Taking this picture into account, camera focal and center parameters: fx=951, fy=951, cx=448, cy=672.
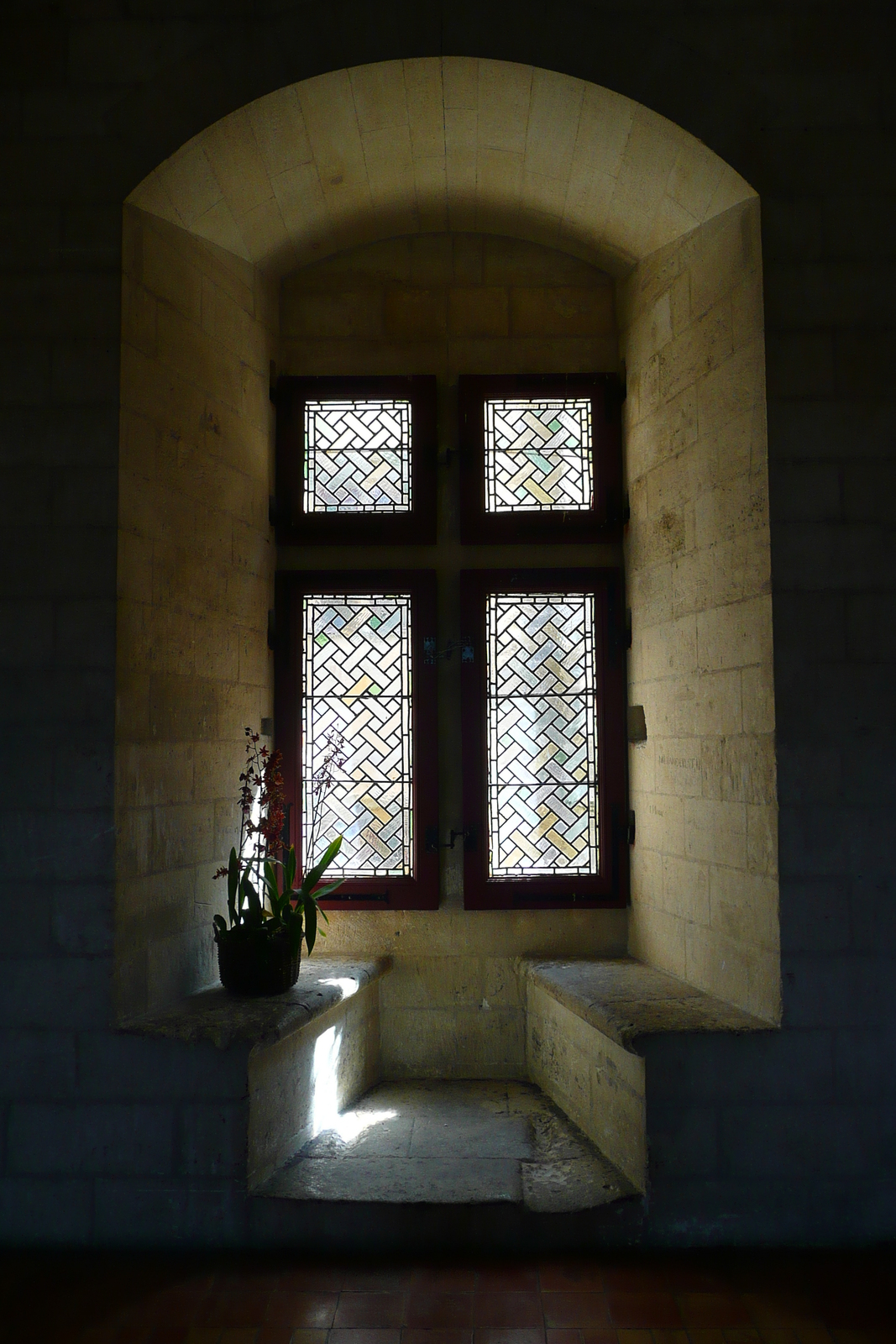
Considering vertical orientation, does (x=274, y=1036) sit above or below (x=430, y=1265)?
above

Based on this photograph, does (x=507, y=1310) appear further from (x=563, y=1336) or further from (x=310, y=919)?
(x=310, y=919)

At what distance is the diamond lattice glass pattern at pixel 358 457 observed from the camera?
3717 mm

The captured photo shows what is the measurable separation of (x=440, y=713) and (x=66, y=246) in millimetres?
1983

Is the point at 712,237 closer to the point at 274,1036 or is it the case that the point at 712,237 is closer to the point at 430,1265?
the point at 274,1036

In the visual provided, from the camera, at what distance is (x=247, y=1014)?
278 cm

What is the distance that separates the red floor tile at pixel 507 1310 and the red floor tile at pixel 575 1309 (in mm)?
24

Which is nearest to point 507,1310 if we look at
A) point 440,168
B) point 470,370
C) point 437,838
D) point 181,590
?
point 437,838

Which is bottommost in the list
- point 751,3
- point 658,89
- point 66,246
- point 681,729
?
point 681,729

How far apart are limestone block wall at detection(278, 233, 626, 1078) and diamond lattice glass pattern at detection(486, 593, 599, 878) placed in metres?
0.15

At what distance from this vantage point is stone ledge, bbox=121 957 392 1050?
8.68ft

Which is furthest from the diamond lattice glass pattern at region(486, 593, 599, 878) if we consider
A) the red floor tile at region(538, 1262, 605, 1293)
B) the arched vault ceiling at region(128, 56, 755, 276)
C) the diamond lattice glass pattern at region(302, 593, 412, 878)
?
the arched vault ceiling at region(128, 56, 755, 276)

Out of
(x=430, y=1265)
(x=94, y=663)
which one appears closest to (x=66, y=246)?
(x=94, y=663)

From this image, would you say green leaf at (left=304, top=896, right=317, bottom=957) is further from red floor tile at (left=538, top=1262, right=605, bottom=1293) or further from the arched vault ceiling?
the arched vault ceiling

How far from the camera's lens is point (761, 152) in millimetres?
2801
